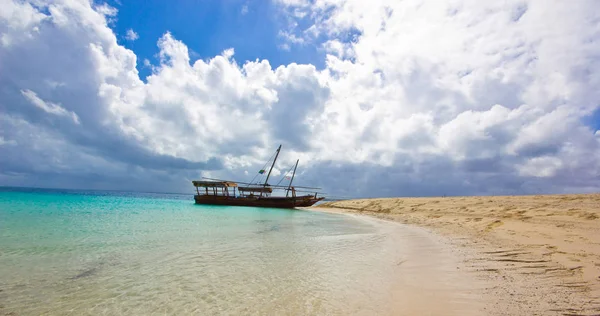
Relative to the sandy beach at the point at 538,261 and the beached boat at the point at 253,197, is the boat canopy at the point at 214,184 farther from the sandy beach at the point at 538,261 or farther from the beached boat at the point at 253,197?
the sandy beach at the point at 538,261

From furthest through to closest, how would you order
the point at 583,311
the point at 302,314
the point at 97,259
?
the point at 97,259, the point at 302,314, the point at 583,311

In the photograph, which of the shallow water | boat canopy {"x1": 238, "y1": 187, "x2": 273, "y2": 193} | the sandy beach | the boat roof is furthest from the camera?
the boat roof

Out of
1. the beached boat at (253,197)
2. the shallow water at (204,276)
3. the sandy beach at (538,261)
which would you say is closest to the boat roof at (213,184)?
the beached boat at (253,197)

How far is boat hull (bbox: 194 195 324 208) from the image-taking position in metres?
52.6

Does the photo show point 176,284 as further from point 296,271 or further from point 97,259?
point 97,259

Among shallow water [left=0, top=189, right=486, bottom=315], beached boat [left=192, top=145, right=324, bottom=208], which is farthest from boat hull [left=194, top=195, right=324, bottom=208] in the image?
shallow water [left=0, top=189, right=486, bottom=315]

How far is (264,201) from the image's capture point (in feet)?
178

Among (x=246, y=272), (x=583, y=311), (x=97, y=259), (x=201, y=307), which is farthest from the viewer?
(x=97, y=259)

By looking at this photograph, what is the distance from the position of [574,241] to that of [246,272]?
38.6ft

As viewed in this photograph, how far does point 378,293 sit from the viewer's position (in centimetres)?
654

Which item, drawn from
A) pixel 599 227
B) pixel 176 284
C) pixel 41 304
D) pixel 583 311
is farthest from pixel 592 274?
pixel 41 304

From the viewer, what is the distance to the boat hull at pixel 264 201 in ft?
172

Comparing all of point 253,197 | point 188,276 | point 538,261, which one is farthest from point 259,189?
point 538,261

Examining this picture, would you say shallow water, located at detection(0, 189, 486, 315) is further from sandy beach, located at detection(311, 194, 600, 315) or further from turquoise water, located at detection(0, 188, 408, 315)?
sandy beach, located at detection(311, 194, 600, 315)
